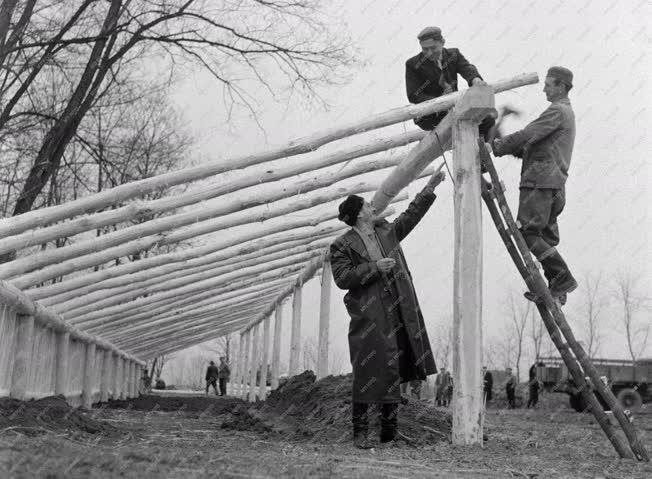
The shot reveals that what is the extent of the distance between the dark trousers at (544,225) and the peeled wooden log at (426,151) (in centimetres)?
85

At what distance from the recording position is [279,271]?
13320mm

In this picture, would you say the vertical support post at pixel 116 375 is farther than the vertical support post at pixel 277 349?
Yes

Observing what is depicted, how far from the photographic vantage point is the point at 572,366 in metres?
4.77

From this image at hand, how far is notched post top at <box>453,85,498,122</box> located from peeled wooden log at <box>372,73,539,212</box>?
209 millimetres

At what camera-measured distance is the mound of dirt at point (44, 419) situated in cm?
511

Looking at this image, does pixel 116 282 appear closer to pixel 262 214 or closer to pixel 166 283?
pixel 166 283

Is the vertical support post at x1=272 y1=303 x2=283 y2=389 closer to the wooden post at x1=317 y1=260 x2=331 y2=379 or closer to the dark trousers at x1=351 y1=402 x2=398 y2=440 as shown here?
the wooden post at x1=317 y1=260 x2=331 y2=379

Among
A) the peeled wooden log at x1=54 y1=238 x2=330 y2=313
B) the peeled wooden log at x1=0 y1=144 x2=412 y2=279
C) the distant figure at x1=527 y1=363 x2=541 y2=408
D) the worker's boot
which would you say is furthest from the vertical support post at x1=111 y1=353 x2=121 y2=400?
the worker's boot

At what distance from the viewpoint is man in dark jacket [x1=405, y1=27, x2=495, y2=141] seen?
6105mm

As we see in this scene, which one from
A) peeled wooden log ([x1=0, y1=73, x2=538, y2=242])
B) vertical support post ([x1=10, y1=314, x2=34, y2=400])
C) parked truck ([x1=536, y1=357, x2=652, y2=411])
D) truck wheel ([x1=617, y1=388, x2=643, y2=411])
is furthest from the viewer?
parked truck ([x1=536, y1=357, x2=652, y2=411])

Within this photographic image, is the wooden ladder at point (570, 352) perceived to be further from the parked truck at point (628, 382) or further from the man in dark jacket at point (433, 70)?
the parked truck at point (628, 382)

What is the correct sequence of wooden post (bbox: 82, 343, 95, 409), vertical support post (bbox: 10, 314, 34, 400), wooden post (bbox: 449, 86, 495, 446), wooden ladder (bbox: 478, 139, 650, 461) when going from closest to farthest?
wooden ladder (bbox: 478, 139, 650, 461) → wooden post (bbox: 449, 86, 495, 446) → vertical support post (bbox: 10, 314, 34, 400) → wooden post (bbox: 82, 343, 95, 409)

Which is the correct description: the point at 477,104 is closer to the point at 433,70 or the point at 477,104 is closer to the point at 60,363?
the point at 433,70

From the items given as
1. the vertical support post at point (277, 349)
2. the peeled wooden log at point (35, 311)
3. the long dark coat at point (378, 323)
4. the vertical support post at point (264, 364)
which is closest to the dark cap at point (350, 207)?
the long dark coat at point (378, 323)
